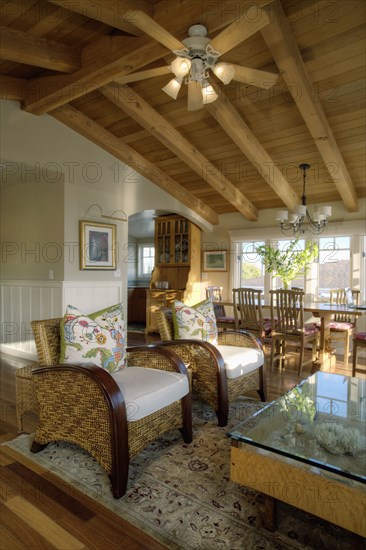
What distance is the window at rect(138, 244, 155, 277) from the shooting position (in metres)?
9.17

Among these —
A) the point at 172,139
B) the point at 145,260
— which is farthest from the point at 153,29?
the point at 145,260

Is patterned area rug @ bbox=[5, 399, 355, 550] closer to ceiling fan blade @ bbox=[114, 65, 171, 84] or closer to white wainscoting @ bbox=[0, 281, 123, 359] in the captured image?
white wainscoting @ bbox=[0, 281, 123, 359]

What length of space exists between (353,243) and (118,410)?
4731mm

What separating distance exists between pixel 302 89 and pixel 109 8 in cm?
187

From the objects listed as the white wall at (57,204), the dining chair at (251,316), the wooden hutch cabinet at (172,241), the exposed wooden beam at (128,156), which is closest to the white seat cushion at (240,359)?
the dining chair at (251,316)

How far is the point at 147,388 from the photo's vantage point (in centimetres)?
207

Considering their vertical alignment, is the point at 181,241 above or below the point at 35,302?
above

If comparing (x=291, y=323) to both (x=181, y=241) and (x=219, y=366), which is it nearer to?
(x=219, y=366)

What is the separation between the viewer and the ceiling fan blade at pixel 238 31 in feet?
7.61

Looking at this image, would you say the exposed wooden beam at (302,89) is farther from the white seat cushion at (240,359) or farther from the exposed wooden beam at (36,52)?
the white seat cushion at (240,359)

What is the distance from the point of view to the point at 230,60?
139 inches

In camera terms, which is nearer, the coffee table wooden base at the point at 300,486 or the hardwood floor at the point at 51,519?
the coffee table wooden base at the point at 300,486

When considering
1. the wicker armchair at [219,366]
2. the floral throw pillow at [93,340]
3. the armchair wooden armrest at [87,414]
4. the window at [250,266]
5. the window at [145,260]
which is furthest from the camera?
the window at [145,260]

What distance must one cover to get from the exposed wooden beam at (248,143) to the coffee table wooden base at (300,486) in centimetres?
346
